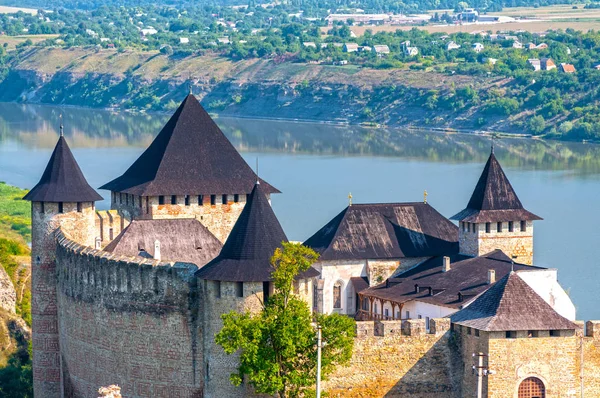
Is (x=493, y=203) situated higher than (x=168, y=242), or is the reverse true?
(x=493, y=203)

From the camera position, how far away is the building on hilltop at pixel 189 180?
42.7 meters

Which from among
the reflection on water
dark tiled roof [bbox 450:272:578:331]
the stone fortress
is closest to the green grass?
the stone fortress

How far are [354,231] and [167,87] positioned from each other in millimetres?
114030

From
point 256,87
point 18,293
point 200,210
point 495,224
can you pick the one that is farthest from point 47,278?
point 256,87

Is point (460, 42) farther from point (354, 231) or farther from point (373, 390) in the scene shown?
point (373, 390)

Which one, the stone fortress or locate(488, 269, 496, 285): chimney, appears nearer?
the stone fortress

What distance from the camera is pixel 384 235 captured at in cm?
4478

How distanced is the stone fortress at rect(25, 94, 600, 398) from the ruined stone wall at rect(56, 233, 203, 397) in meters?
0.04

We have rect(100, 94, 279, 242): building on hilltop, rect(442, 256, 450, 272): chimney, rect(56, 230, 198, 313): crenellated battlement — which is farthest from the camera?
rect(100, 94, 279, 242): building on hilltop

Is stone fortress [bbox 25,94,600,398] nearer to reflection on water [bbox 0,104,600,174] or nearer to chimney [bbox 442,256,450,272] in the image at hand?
chimney [bbox 442,256,450,272]

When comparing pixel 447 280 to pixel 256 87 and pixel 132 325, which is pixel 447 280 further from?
pixel 256 87

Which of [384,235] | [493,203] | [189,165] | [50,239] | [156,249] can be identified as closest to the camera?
[156,249]

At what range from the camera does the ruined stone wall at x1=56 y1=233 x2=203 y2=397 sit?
1319 inches

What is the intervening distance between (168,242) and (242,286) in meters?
7.05
